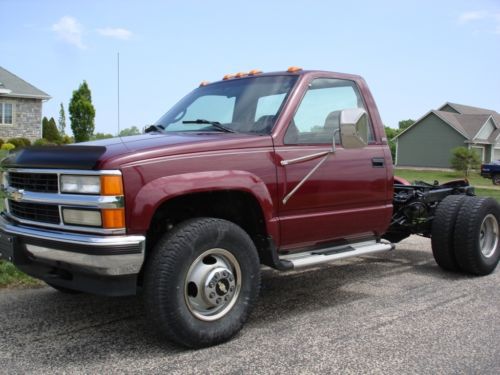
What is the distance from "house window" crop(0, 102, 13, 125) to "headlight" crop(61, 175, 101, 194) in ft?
101

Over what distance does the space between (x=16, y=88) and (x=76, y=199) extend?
31.7 m

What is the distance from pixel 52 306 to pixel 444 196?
449 centimetres

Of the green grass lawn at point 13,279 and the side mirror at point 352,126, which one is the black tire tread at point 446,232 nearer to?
the side mirror at point 352,126

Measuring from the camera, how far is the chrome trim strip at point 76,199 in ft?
11.1

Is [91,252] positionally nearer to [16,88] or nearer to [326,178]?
[326,178]

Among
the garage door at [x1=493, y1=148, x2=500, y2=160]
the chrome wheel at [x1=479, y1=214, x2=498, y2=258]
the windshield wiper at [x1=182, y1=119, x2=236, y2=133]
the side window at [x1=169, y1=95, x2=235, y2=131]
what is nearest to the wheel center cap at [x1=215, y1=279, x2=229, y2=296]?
the windshield wiper at [x1=182, y1=119, x2=236, y2=133]

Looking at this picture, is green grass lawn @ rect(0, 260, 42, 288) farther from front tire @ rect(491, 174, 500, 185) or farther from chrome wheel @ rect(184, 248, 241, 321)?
front tire @ rect(491, 174, 500, 185)

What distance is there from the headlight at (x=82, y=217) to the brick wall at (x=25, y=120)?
3043 centimetres

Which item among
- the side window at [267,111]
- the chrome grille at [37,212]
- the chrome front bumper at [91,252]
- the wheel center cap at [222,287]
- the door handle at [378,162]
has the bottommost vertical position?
the wheel center cap at [222,287]

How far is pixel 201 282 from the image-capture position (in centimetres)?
373

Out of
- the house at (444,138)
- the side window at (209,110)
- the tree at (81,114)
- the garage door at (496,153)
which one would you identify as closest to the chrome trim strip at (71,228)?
the side window at (209,110)

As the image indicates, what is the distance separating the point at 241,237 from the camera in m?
3.89

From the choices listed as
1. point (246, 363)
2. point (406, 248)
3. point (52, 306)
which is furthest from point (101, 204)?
point (406, 248)

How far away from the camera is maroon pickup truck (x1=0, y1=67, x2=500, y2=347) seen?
3480mm
